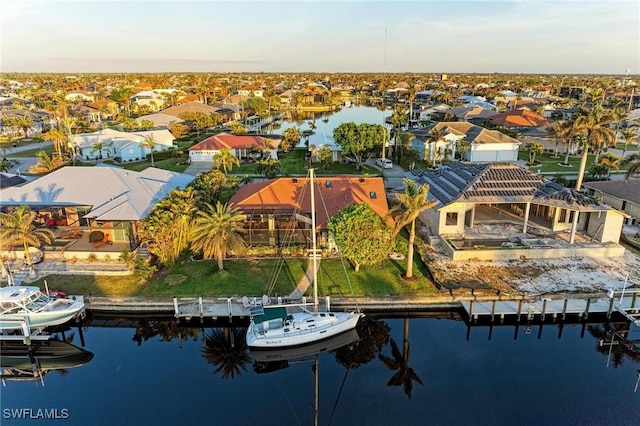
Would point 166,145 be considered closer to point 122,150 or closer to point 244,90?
point 122,150

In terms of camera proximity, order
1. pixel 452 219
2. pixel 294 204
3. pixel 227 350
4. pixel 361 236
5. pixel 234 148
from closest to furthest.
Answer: pixel 227 350, pixel 361 236, pixel 294 204, pixel 452 219, pixel 234 148

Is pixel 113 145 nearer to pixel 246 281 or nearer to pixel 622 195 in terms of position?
pixel 246 281

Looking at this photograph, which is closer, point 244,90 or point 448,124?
point 448,124

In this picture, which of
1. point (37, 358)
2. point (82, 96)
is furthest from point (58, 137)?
point (82, 96)

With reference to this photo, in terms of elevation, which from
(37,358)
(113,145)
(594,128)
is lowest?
(37,358)

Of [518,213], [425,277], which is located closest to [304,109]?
[518,213]

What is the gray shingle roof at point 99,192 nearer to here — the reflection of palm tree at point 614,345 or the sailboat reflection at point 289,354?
the sailboat reflection at point 289,354
